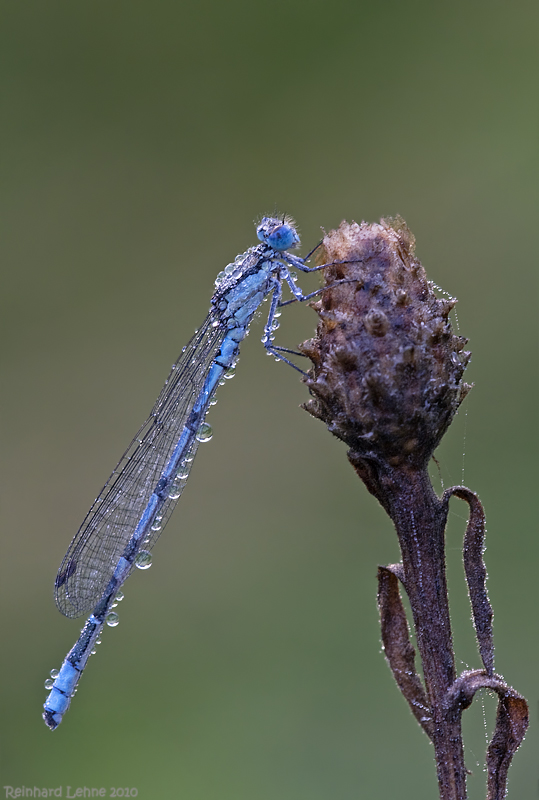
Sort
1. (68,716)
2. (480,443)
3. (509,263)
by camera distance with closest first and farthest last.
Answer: (68,716), (480,443), (509,263)

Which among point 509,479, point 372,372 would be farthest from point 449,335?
point 509,479

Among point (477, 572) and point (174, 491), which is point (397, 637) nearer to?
point (477, 572)

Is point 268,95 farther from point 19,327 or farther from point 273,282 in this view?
point 273,282

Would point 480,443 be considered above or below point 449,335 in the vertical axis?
above

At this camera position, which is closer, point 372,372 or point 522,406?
point 372,372

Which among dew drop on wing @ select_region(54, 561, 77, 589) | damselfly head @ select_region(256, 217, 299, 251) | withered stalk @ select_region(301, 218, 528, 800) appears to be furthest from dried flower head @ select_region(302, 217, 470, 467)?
dew drop on wing @ select_region(54, 561, 77, 589)

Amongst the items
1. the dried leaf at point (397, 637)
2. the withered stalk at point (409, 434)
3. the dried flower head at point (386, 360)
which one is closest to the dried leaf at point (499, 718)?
the withered stalk at point (409, 434)

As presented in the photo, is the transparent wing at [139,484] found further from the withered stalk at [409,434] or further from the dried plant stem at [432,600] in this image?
the dried plant stem at [432,600]
